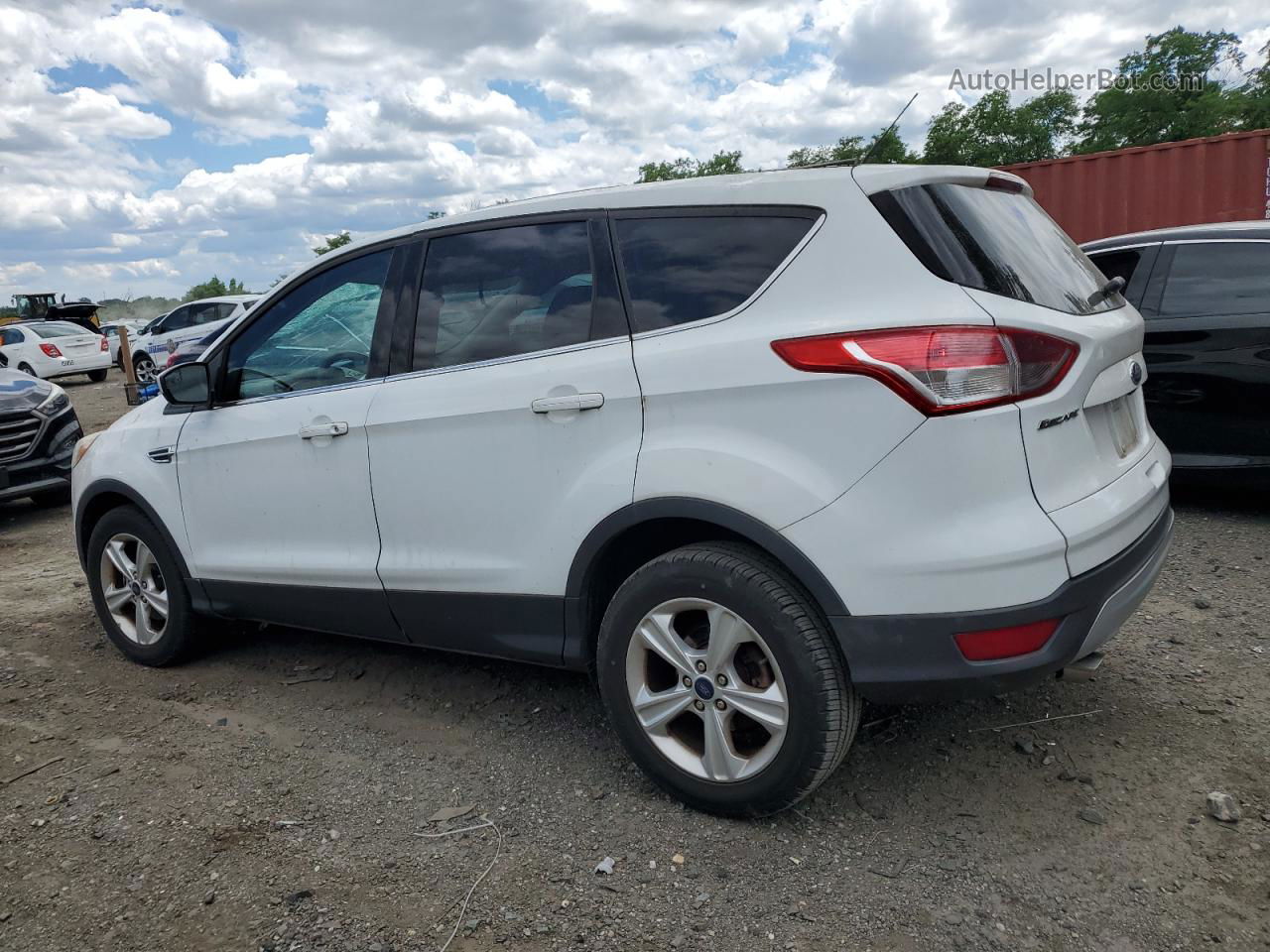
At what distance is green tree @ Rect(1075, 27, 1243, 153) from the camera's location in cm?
4122

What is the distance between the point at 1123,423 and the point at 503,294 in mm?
1913

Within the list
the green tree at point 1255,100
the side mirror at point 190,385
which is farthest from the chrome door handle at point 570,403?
the green tree at point 1255,100

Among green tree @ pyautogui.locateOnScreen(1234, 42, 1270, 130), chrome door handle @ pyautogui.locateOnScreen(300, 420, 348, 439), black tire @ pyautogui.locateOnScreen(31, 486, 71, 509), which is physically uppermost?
green tree @ pyautogui.locateOnScreen(1234, 42, 1270, 130)

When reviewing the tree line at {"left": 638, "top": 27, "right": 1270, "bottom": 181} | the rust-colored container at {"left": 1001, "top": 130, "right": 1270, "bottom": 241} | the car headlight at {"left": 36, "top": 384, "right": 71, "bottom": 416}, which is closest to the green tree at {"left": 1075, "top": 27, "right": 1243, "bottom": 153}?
the tree line at {"left": 638, "top": 27, "right": 1270, "bottom": 181}

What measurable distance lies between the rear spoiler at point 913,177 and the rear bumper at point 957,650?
1103 millimetres

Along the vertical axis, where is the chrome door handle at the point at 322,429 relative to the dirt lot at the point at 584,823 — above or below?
above

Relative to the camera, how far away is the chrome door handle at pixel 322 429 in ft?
11.1

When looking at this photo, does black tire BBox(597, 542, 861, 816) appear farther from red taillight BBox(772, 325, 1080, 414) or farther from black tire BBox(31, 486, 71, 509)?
black tire BBox(31, 486, 71, 509)

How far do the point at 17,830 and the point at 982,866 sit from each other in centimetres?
285

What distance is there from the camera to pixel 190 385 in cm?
389

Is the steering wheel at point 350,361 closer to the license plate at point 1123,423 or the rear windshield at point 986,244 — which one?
the rear windshield at point 986,244

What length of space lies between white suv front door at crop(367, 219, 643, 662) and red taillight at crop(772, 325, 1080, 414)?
70cm

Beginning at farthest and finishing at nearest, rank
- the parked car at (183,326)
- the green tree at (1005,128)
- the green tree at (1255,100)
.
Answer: the green tree at (1005,128) < the green tree at (1255,100) < the parked car at (183,326)

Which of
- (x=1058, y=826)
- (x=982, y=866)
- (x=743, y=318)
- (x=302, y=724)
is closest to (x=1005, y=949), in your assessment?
(x=982, y=866)
